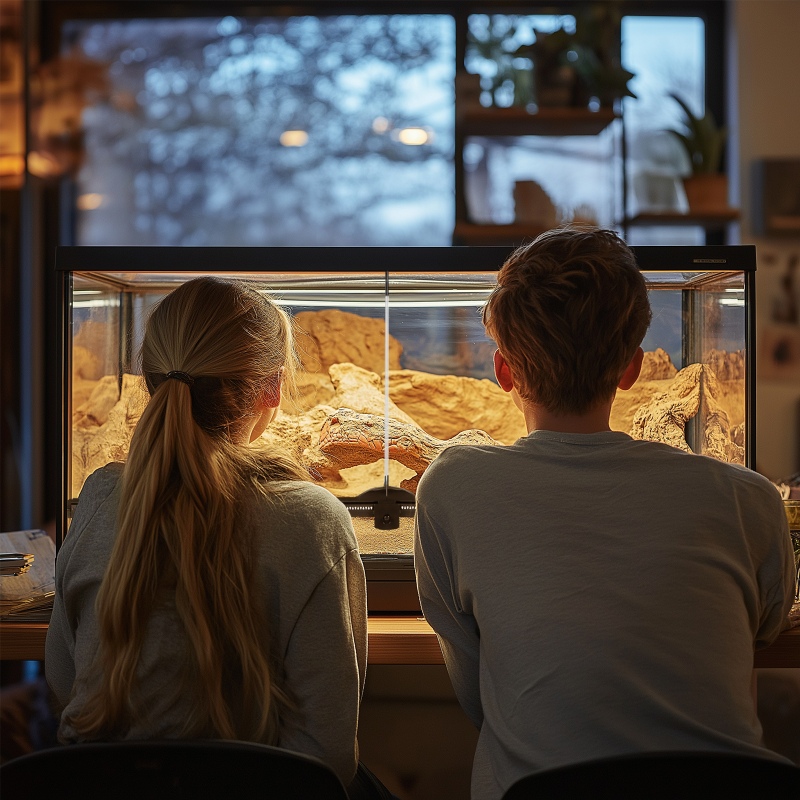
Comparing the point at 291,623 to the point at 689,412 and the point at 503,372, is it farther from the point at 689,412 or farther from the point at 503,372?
the point at 689,412

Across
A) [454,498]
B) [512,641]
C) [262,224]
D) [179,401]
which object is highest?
[262,224]

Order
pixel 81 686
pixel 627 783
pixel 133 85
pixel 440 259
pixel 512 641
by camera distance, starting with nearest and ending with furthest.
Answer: pixel 627 783 < pixel 512 641 < pixel 81 686 < pixel 440 259 < pixel 133 85

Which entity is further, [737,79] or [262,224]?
[262,224]

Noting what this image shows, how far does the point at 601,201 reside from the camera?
9.94ft

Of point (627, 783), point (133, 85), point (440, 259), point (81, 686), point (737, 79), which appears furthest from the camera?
point (133, 85)

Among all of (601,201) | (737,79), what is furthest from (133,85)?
(737,79)

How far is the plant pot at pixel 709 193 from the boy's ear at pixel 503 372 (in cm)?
194

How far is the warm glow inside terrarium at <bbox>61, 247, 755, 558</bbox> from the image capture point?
133 centimetres

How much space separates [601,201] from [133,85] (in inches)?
68.8

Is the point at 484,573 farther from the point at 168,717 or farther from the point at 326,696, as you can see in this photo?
the point at 168,717

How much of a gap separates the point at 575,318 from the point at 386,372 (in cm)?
45

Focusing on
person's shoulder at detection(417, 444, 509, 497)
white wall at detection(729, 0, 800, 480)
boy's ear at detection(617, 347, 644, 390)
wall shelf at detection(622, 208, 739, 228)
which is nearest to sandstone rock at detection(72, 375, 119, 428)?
person's shoulder at detection(417, 444, 509, 497)

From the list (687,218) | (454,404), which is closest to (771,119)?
(687,218)

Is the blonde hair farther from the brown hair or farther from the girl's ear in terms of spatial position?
the brown hair
